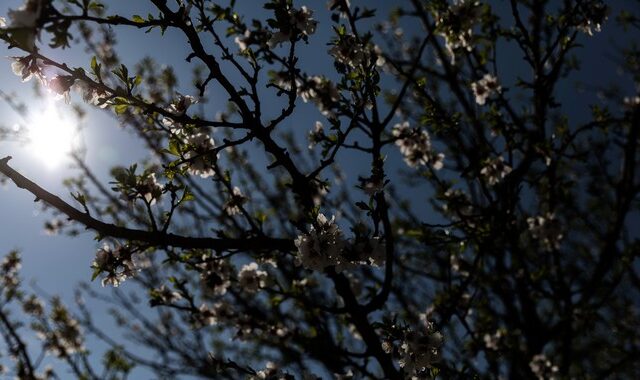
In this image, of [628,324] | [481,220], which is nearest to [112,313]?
[481,220]

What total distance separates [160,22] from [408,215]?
495 cm

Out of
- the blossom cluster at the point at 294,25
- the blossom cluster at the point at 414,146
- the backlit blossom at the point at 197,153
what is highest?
the blossom cluster at the point at 414,146

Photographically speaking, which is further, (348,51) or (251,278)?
(251,278)

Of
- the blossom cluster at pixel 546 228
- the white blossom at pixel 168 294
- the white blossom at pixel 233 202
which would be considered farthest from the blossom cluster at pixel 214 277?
the blossom cluster at pixel 546 228

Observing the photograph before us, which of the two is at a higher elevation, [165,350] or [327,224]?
[165,350]

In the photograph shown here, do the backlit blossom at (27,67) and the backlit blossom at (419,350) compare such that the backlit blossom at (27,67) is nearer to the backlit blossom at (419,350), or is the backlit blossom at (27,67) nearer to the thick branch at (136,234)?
the thick branch at (136,234)

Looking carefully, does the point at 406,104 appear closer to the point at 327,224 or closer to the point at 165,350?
the point at 327,224

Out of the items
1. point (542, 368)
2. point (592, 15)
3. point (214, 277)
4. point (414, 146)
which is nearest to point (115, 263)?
point (214, 277)

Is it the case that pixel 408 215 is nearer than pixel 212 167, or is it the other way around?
pixel 212 167

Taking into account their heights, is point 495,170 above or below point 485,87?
below

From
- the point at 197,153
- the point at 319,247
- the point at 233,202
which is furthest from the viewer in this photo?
the point at 233,202

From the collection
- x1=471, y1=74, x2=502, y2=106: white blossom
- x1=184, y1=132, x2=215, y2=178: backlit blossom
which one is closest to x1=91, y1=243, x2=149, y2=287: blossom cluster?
x1=184, y1=132, x2=215, y2=178: backlit blossom

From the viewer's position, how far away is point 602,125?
448 cm

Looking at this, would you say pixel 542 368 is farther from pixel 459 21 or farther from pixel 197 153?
pixel 197 153
